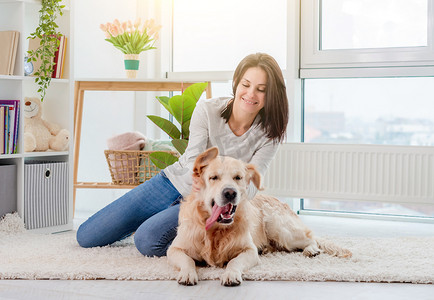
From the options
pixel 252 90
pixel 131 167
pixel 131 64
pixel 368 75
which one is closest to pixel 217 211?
pixel 252 90

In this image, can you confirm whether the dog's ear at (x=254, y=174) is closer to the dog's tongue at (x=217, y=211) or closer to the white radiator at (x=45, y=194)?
the dog's tongue at (x=217, y=211)

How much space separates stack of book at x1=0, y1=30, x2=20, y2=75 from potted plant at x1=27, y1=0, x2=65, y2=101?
0.09 meters

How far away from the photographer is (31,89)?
366 centimetres

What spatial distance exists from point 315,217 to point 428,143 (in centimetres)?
96

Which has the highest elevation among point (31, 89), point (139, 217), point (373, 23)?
point (373, 23)

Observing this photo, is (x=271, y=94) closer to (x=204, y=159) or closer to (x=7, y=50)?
(x=204, y=159)

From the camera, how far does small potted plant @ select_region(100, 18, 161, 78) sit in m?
4.16

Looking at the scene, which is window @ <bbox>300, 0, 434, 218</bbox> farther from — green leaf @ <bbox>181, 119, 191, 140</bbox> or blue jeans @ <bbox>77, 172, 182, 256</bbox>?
blue jeans @ <bbox>77, 172, 182, 256</bbox>

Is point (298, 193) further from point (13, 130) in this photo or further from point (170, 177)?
point (13, 130)

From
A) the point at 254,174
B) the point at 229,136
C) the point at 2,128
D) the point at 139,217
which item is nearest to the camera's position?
the point at 254,174

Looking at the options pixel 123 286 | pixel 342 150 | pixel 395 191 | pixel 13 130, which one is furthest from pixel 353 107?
pixel 123 286

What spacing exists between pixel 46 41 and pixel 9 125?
0.53m

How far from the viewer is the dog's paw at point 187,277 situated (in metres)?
2.17

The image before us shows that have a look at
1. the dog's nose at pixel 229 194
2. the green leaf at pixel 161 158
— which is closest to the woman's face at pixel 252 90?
the dog's nose at pixel 229 194
